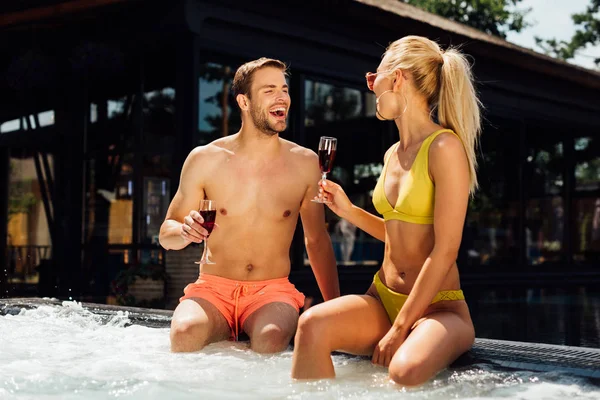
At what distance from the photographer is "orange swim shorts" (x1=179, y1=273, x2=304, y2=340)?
327 centimetres

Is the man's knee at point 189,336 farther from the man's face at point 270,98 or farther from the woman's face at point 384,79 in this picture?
the woman's face at point 384,79

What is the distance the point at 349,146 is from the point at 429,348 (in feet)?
22.7

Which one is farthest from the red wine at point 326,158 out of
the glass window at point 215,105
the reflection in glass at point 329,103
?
the reflection in glass at point 329,103

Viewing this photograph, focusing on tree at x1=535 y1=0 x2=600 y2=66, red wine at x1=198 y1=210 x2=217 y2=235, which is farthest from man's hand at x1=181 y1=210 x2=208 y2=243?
tree at x1=535 y1=0 x2=600 y2=66

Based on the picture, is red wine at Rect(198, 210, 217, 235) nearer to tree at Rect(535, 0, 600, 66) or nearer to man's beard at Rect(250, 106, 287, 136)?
man's beard at Rect(250, 106, 287, 136)

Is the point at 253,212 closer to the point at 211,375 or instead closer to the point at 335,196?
the point at 335,196

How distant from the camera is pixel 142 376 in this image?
274 centimetres

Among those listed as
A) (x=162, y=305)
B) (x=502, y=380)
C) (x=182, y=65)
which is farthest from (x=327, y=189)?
(x=182, y=65)

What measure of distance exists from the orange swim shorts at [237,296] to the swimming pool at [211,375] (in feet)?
0.45

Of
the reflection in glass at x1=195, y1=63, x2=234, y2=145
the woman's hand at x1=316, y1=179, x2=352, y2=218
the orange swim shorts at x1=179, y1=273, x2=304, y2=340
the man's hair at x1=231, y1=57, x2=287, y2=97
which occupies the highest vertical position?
the reflection in glass at x1=195, y1=63, x2=234, y2=145

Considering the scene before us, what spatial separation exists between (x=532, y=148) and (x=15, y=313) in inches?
378

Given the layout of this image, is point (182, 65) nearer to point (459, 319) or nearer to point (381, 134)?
point (381, 134)

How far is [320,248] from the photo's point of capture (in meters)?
3.34

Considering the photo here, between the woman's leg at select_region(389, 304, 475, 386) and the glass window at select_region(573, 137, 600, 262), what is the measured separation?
11.0 metres
